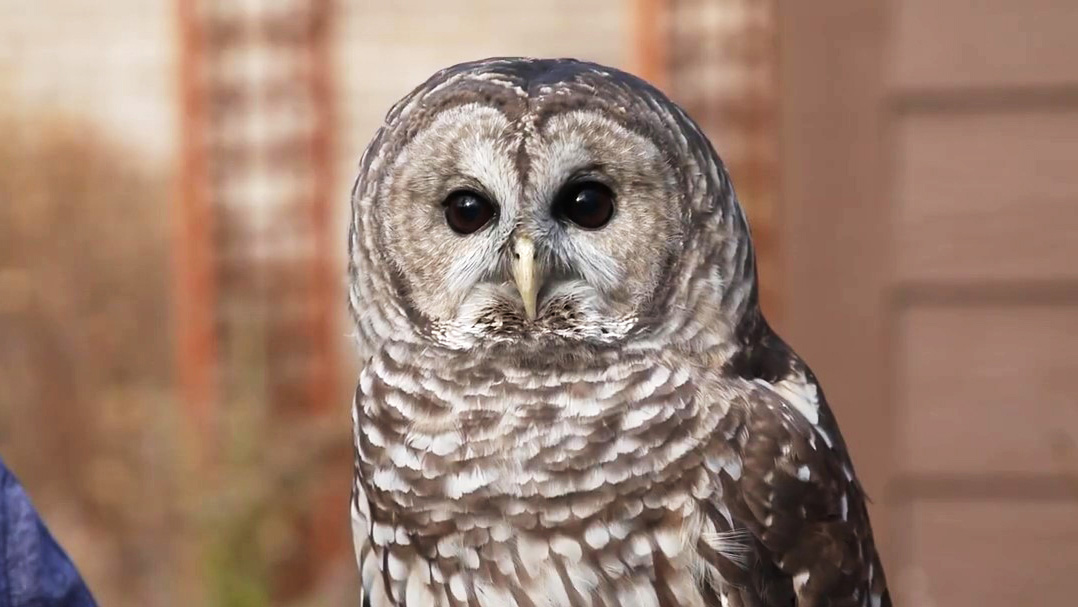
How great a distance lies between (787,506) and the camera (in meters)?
1.70

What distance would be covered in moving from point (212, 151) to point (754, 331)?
3.93m

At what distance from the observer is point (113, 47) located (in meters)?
5.88

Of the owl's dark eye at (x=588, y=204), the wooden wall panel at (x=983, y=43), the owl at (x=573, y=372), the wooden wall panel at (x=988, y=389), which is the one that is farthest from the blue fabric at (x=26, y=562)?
the wooden wall panel at (x=983, y=43)

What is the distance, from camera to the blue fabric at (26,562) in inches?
65.4

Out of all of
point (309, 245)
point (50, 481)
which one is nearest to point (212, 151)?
point (309, 245)

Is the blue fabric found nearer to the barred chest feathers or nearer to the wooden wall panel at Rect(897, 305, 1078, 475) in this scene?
the barred chest feathers

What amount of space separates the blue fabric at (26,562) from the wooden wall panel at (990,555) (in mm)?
2095

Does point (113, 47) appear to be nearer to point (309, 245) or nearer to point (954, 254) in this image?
point (309, 245)

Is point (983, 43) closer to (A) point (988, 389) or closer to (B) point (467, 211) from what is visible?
(A) point (988, 389)

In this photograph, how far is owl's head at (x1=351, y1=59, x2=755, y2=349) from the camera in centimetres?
163

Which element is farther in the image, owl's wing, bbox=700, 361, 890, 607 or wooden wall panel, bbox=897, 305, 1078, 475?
wooden wall panel, bbox=897, 305, 1078, 475

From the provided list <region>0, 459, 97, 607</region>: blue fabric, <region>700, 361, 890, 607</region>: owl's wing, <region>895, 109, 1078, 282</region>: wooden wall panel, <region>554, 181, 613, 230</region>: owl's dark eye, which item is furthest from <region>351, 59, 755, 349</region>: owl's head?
<region>895, 109, 1078, 282</region>: wooden wall panel

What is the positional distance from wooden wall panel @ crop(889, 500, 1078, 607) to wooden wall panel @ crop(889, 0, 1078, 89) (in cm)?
95

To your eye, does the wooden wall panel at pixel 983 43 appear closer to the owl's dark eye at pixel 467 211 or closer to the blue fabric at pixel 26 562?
the owl's dark eye at pixel 467 211
